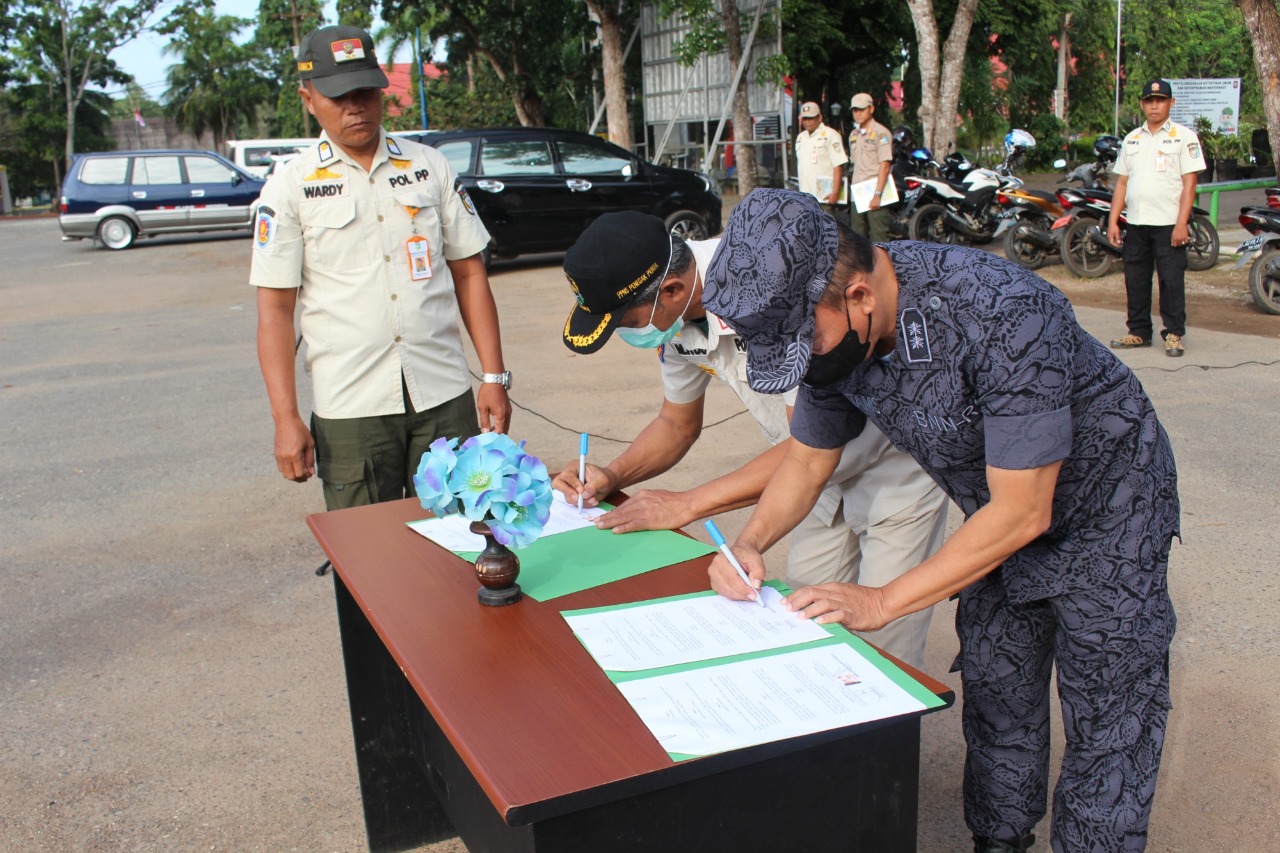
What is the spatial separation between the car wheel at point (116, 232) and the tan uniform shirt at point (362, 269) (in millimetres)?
16045

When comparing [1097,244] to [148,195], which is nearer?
[1097,244]

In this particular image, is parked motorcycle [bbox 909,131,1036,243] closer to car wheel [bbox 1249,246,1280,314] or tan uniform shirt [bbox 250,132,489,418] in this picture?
car wheel [bbox 1249,246,1280,314]

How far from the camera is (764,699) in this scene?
1.56 meters

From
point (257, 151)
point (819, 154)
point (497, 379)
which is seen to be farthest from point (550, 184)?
point (257, 151)

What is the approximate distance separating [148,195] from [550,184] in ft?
28.9

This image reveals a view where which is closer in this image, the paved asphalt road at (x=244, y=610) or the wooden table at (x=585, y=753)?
the wooden table at (x=585, y=753)

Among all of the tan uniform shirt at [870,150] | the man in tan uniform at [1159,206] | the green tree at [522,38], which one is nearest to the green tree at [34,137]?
the green tree at [522,38]

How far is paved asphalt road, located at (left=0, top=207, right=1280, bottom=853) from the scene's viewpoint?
2768 millimetres

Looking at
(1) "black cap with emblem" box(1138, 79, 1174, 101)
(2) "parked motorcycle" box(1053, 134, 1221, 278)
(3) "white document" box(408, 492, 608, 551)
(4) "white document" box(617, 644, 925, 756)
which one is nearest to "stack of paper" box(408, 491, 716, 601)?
(3) "white document" box(408, 492, 608, 551)

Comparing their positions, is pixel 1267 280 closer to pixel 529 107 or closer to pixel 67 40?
pixel 529 107

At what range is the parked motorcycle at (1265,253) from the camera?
7609 mm

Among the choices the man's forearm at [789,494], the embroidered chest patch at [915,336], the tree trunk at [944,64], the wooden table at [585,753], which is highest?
the tree trunk at [944,64]

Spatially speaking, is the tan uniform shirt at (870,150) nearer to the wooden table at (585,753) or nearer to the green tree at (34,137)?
the wooden table at (585,753)

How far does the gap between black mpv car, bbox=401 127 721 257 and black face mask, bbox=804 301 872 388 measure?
9904 mm
